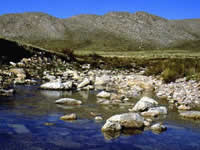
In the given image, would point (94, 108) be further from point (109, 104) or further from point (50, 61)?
point (50, 61)

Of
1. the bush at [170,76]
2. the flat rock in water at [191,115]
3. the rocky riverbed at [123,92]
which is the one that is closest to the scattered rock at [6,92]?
the rocky riverbed at [123,92]

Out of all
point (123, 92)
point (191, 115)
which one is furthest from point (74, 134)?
point (123, 92)

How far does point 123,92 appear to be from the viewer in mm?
12539

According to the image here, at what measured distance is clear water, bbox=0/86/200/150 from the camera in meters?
4.77

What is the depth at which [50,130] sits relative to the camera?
5566mm

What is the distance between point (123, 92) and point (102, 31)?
120 metres

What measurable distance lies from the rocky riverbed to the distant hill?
94.7 metres

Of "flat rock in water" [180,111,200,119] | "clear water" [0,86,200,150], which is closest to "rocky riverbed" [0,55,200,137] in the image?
"flat rock in water" [180,111,200,119]

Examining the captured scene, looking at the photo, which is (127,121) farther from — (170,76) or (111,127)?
(170,76)

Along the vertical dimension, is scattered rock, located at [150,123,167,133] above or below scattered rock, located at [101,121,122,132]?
below

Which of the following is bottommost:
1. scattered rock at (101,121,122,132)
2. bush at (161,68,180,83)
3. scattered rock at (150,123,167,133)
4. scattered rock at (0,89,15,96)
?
scattered rock at (150,123,167,133)

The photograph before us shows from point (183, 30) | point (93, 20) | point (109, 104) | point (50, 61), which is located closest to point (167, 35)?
point (183, 30)

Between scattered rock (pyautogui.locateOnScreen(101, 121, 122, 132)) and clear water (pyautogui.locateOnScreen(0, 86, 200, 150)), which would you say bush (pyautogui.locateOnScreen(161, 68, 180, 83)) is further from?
scattered rock (pyautogui.locateOnScreen(101, 121, 122, 132))

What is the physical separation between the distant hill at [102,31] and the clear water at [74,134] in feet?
345
